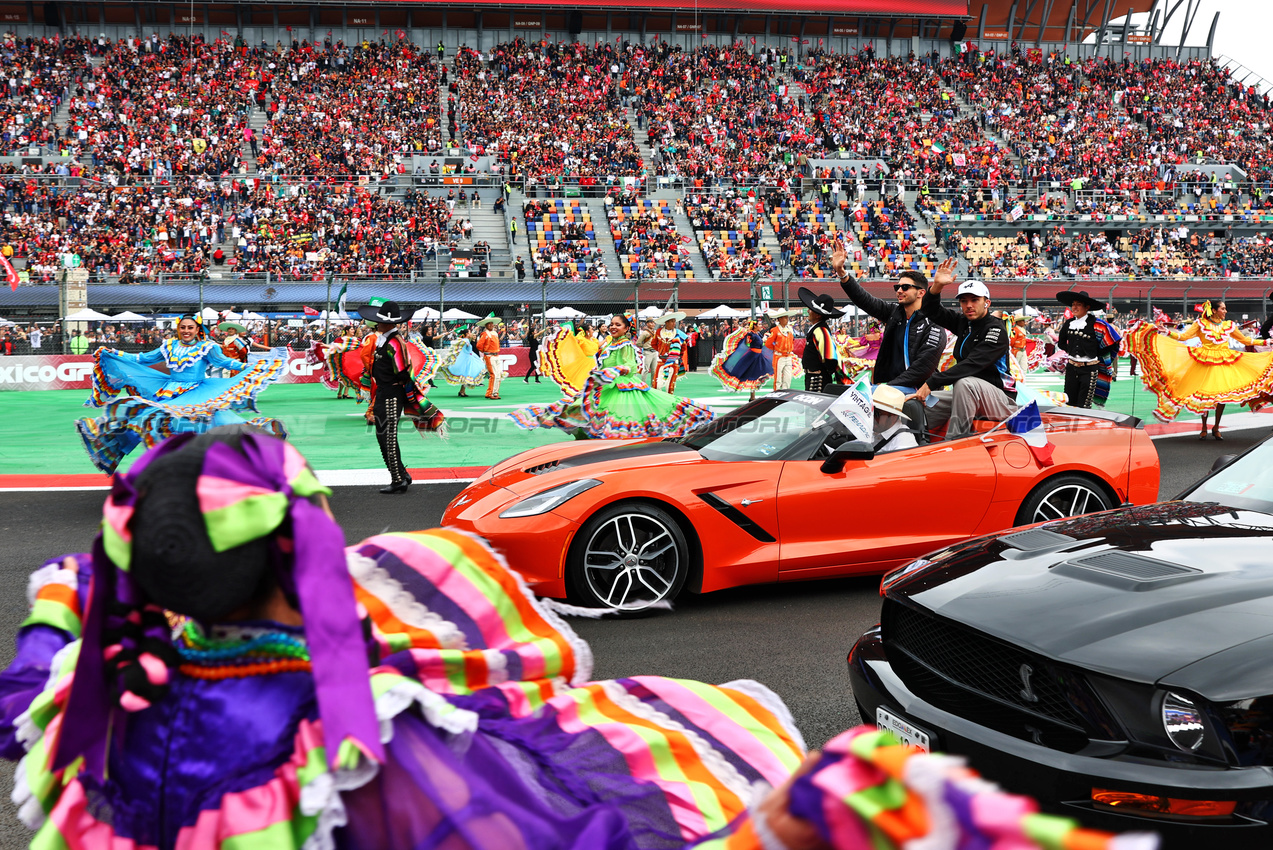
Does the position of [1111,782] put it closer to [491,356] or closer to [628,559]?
[628,559]

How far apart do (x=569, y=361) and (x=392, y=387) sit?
5411 mm

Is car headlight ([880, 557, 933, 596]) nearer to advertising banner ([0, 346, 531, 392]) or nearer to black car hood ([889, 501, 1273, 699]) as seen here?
black car hood ([889, 501, 1273, 699])

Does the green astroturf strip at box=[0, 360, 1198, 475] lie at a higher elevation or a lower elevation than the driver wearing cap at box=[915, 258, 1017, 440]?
lower

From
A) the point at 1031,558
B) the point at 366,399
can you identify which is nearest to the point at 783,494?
the point at 1031,558

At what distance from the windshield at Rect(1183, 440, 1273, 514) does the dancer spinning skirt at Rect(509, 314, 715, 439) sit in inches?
283

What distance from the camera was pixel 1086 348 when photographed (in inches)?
490

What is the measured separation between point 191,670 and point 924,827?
1084 millimetres

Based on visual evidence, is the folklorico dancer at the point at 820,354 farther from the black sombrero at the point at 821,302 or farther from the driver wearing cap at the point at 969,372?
the driver wearing cap at the point at 969,372

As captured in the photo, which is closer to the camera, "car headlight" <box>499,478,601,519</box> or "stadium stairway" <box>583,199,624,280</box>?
"car headlight" <box>499,478,601,519</box>

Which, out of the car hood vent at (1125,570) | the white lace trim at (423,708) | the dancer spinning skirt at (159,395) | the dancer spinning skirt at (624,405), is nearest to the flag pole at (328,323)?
the dancer spinning skirt at (624,405)

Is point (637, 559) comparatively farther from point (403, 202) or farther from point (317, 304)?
point (403, 202)

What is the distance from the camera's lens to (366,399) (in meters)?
20.5

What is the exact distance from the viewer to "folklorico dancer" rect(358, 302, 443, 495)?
972cm

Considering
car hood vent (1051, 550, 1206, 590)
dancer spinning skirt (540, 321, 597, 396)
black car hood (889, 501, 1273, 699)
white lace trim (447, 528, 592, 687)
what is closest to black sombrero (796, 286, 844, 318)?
dancer spinning skirt (540, 321, 597, 396)
